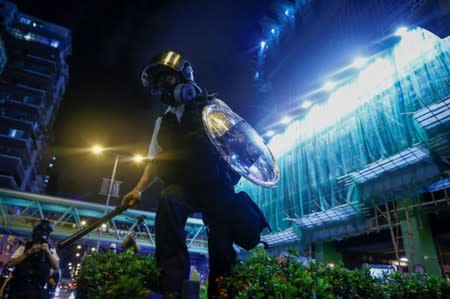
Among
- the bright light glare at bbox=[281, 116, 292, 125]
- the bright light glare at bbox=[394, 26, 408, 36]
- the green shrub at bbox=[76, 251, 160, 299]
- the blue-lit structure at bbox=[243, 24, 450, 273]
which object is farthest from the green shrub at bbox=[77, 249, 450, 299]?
the bright light glare at bbox=[281, 116, 292, 125]

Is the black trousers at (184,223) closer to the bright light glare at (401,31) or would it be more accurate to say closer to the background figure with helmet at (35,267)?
the background figure with helmet at (35,267)

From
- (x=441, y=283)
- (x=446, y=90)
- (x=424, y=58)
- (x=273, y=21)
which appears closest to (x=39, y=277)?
(x=441, y=283)

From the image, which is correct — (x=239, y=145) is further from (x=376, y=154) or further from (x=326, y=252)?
(x=326, y=252)

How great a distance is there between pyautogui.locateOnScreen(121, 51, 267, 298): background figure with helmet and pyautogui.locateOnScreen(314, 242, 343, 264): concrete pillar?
61.1 ft

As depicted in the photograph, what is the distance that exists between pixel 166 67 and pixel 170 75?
0.10 m

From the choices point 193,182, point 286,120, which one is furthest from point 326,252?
point 193,182

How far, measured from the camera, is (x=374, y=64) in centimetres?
1741

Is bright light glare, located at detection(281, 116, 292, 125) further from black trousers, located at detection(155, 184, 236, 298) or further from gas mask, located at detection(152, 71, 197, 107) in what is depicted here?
black trousers, located at detection(155, 184, 236, 298)

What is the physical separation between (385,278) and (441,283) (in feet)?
2.03

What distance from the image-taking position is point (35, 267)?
496 centimetres

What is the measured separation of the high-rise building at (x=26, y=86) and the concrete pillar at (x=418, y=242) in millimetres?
44537

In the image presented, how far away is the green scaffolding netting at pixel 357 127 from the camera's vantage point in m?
13.8

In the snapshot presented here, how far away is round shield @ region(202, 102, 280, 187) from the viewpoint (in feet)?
9.88

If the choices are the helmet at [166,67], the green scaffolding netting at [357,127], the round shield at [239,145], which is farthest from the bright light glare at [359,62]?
the helmet at [166,67]
